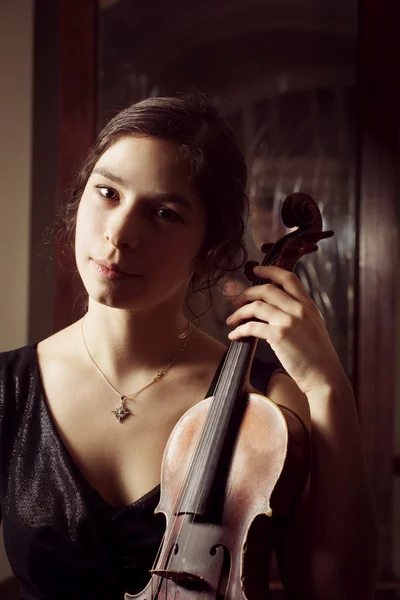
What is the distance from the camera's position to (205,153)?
39.7 inches

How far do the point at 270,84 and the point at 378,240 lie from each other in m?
0.48

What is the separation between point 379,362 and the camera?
185 cm

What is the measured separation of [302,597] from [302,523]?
0.08 m

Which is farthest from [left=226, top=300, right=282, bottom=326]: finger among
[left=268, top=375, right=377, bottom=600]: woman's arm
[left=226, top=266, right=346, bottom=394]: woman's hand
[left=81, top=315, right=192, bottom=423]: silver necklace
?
[left=81, top=315, right=192, bottom=423]: silver necklace

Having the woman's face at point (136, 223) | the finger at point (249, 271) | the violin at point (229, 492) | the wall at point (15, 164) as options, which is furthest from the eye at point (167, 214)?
the wall at point (15, 164)

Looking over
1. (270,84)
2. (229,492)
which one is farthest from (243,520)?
(270,84)

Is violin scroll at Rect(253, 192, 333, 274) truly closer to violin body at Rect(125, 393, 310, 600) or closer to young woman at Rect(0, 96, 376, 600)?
young woman at Rect(0, 96, 376, 600)

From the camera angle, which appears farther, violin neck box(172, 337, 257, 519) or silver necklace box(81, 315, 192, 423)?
silver necklace box(81, 315, 192, 423)

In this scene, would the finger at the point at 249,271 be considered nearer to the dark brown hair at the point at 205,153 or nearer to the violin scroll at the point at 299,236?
the violin scroll at the point at 299,236

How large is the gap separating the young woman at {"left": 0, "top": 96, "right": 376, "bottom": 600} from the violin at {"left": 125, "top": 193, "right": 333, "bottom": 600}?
7cm

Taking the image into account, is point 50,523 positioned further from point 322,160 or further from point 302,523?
point 322,160

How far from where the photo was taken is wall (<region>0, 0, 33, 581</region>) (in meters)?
1.81

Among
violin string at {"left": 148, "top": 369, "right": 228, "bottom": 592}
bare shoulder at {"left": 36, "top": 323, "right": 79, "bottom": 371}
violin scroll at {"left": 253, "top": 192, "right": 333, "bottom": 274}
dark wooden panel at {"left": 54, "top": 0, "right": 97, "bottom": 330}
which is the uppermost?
dark wooden panel at {"left": 54, "top": 0, "right": 97, "bottom": 330}

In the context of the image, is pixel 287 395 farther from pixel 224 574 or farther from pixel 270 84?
pixel 270 84
